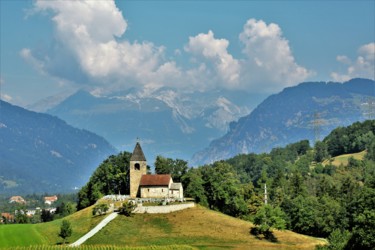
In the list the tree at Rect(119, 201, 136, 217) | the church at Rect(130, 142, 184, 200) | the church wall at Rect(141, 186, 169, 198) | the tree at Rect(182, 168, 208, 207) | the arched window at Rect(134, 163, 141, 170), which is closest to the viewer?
the tree at Rect(119, 201, 136, 217)

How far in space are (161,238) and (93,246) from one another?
39.4 feet

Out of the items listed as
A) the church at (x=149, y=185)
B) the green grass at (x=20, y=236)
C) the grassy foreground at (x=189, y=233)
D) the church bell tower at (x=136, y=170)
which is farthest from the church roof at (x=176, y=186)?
the green grass at (x=20, y=236)

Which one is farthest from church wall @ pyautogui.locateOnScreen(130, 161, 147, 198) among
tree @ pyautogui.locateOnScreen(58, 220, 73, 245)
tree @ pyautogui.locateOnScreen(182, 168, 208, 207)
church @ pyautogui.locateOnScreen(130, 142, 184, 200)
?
tree @ pyautogui.locateOnScreen(58, 220, 73, 245)

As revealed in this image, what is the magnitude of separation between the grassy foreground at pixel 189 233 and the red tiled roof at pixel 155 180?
10414 millimetres

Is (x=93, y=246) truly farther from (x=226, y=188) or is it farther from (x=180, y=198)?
(x=226, y=188)

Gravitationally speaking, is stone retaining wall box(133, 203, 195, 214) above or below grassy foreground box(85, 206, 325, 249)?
above

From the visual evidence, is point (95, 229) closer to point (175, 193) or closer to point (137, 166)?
point (175, 193)

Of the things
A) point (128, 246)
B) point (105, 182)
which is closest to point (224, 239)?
point (128, 246)

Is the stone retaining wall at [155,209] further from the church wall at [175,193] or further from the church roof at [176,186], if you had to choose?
the church roof at [176,186]

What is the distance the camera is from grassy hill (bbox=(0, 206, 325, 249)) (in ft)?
283

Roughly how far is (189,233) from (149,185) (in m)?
21.5

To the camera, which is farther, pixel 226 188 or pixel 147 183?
pixel 226 188

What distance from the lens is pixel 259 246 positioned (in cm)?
8775

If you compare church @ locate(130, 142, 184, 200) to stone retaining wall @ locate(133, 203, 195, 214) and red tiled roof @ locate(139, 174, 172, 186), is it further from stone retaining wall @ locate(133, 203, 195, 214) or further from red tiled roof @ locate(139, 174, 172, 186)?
stone retaining wall @ locate(133, 203, 195, 214)
